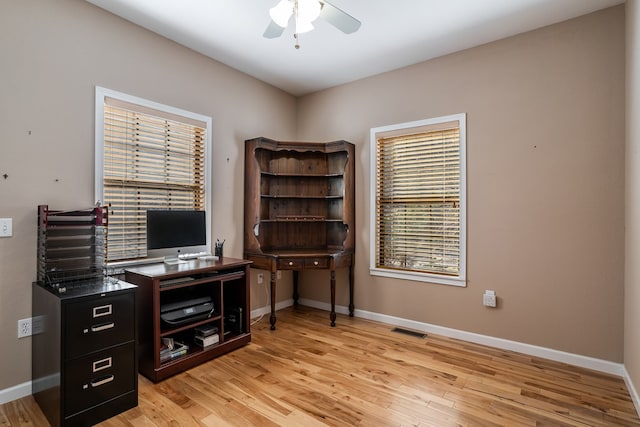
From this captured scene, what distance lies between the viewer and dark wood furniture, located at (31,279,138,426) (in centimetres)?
189

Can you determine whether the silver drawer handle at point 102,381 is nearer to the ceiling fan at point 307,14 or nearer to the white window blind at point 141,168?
the white window blind at point 141,168

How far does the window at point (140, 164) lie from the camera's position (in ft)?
8.81

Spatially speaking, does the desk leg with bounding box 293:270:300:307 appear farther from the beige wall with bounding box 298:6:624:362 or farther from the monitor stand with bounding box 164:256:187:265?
the monitor stand with bounding box 164:256:187:265

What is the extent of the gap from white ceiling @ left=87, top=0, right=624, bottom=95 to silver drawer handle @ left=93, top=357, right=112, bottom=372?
2571 mm

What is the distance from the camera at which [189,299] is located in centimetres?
289

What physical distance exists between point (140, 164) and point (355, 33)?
2.22m

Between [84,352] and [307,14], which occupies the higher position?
[307,14]

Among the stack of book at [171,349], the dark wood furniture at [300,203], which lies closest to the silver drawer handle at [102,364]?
the stack of book at [171,349]

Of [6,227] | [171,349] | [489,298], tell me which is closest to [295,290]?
[171,349]

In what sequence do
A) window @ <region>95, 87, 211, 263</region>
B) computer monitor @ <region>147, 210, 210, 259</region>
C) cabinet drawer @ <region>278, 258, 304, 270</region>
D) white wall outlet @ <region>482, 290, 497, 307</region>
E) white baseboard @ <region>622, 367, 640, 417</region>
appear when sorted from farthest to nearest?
cabinet drawer @ <region>278, 258, 304, 270</region> < white wall outlet @ <region>482, 290, 497, 307</region> < computer monitor @ <region>147, 210, 210, 259</region> < window @ <region>95, 87, 211, 263</region> < white baseboard @ <region>622, 367, 640, 417</region>

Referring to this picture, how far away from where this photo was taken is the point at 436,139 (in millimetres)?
3439

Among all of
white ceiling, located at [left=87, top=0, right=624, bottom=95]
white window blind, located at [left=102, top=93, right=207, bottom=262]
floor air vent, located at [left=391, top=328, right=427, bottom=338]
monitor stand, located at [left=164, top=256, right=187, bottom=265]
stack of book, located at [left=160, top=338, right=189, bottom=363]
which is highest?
white ceiling, located at [left=87, top=0, right=624, bottom=95]

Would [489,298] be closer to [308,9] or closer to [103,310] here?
[308,9]

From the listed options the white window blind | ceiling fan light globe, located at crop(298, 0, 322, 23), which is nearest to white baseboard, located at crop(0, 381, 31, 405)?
the white window blind
